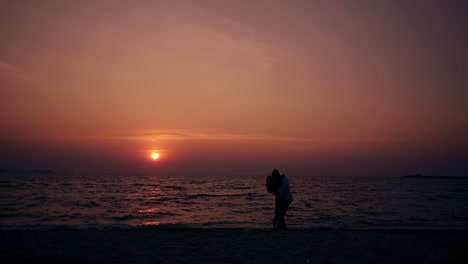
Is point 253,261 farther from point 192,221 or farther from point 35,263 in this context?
point 192,221

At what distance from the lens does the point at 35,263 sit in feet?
23.2

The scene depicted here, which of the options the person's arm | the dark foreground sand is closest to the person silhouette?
the person's arm

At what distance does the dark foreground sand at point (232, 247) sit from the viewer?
8078 mm

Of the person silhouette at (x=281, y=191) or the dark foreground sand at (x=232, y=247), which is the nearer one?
the dark foreground sand at (x=232, y=247)

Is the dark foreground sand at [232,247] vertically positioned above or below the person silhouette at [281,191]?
below

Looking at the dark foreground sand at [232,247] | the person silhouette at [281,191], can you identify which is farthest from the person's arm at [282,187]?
the dark foreground sand at [232,247]

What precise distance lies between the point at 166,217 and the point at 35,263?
13.0 metres

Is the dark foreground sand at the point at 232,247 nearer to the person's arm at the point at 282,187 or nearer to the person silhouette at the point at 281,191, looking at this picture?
the person silhouette at the point at 281,191

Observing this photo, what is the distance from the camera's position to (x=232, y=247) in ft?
31.3

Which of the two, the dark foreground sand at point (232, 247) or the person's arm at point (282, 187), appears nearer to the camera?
the dark foreground sand at point (232, 247)

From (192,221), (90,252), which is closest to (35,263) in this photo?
(90,252)

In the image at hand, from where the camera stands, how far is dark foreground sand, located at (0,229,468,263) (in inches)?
318

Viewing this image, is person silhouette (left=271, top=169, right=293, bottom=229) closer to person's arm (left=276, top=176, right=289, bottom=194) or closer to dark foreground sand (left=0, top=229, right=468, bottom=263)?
person's arm (left=276, top=176, right=289, bottom=194)

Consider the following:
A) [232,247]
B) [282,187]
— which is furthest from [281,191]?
[232,247]
